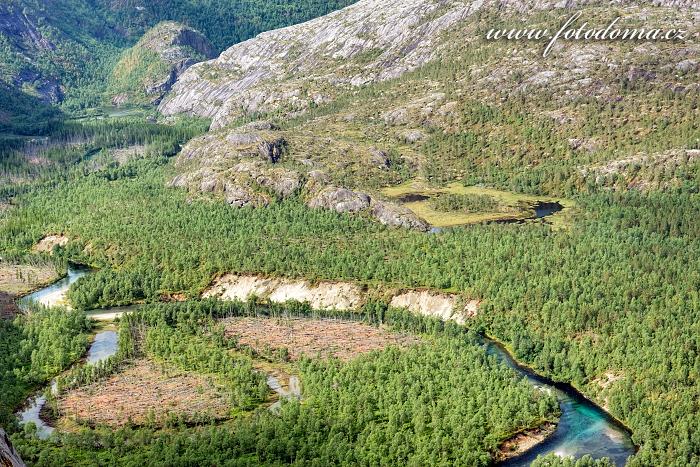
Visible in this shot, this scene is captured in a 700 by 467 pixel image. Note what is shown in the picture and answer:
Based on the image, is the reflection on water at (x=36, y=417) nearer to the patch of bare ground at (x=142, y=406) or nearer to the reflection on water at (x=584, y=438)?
the patch of bare ground at (x=142, y=406)

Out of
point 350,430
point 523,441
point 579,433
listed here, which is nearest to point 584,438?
point 579,433

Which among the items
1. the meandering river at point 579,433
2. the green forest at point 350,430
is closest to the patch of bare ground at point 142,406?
the green forest at point 350,430

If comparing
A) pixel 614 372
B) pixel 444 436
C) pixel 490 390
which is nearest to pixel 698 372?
pixel 614 372

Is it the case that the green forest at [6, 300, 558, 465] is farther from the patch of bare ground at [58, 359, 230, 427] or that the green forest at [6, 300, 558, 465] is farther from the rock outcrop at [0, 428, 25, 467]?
the rock outcrop at [0, 428, 25, 467]

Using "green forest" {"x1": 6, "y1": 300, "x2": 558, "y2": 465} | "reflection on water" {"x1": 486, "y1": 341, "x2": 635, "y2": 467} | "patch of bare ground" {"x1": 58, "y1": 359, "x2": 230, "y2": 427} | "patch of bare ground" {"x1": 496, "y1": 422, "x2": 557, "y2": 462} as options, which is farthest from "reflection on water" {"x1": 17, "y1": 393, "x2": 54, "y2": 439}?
"reflection on water" {"x1": 486, "y1": 341, "x2": 635, "y2": 467}

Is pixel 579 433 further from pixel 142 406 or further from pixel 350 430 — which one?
pixel 142 406

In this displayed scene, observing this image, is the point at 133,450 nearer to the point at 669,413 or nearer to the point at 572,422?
the point at 572,422

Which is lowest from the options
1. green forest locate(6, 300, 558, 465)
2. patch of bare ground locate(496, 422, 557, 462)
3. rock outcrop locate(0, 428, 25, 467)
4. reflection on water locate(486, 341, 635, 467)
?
reflection on water locate(486, 341, 635, 467)
